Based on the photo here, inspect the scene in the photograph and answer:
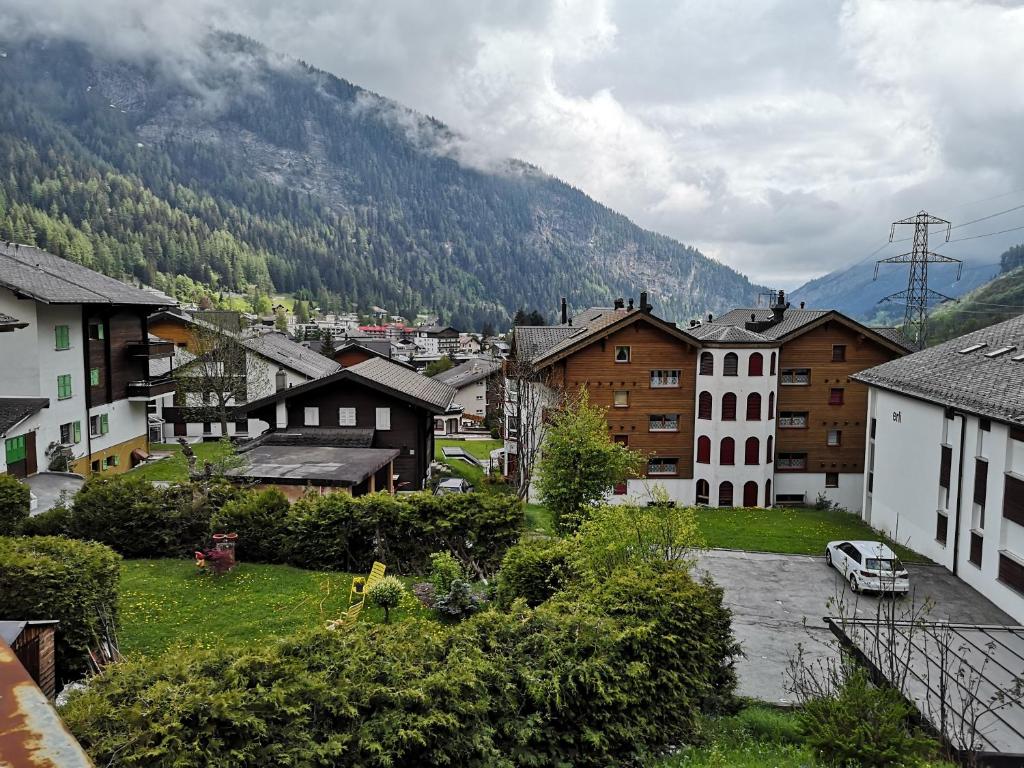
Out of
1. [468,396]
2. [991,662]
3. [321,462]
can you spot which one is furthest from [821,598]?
[468,396]

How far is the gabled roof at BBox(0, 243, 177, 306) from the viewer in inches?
1256

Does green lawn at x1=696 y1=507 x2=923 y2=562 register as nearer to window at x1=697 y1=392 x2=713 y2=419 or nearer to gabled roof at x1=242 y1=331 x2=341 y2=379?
window at x1=697 y1=392 x2=713 y2=419

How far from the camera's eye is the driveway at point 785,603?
16.9 metres

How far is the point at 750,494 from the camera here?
41750mm

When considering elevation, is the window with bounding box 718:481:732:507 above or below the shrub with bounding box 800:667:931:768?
below

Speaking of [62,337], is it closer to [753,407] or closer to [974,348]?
[753,407]

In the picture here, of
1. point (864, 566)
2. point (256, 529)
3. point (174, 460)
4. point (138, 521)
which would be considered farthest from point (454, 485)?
point (864, 566)

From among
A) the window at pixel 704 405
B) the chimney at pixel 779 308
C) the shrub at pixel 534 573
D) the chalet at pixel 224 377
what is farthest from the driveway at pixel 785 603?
the chalet at pixel 224 377

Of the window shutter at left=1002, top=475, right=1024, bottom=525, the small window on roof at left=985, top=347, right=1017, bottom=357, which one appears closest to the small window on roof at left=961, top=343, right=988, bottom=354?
the small window on roof at left=985, top=347, right=1017, bottom=357

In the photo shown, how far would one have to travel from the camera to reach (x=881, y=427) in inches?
1257

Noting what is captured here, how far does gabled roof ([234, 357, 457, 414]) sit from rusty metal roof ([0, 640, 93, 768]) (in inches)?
1221

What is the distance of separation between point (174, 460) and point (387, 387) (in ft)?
54.7

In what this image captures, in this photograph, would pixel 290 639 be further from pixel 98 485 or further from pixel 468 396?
pixel 468 396

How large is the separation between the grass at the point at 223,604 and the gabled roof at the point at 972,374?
18.7 meters
